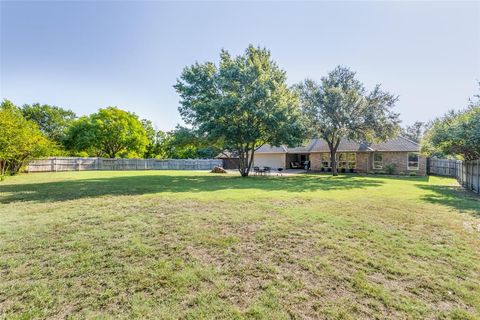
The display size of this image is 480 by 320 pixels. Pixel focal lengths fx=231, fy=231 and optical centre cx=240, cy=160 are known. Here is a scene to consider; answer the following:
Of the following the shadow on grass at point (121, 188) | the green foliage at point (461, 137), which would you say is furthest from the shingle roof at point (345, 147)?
the shadow on grass at point (121, 188)

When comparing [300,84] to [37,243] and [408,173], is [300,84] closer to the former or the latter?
[408,173]

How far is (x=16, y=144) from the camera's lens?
17156 mm

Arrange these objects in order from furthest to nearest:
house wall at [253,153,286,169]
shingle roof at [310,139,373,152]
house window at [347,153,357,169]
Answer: house wall at [253,153,286,169] → house window at [347,153,357,169] → shingle roof at [310,139,373,152]

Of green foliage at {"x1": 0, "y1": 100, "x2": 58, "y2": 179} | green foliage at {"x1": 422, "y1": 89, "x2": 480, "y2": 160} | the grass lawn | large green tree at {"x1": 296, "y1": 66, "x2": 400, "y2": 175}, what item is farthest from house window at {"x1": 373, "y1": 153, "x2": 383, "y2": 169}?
green foliage at {"x1": 0, "y1": 100, "x2": 58, "y2": 179}

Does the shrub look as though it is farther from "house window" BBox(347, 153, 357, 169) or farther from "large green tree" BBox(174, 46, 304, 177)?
"large green tree" BBox(174, 46, 304, 177)

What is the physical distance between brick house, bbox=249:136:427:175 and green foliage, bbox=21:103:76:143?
1506 inches

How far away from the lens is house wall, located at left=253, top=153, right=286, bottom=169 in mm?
32125

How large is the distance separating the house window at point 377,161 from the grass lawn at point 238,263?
19671mm

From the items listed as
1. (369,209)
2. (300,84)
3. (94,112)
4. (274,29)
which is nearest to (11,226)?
(369,209)

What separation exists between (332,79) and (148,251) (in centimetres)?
2170

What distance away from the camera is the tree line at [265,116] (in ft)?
50.8

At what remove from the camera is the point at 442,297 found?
10.5 ft

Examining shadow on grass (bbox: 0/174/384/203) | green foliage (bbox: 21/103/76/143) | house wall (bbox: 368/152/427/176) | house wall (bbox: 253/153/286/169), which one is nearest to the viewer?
shadow on grass (bbox: 0/174/384/203)

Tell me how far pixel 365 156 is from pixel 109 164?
3237cm
